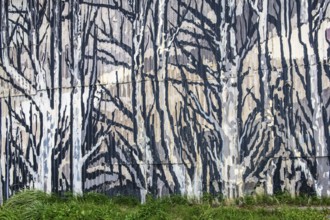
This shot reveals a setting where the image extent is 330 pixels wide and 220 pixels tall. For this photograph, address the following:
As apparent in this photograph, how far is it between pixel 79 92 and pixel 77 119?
1.78ft

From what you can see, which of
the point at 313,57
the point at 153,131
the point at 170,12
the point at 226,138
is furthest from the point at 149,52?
the point at 313,57

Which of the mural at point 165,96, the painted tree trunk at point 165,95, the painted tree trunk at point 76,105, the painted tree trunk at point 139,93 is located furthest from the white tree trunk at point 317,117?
the painted tree trunk at point 76,105

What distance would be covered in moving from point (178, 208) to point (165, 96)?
6.97 feet

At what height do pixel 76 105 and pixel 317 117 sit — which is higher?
pixel 76 105

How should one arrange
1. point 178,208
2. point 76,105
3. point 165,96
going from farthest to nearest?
point 76,105, point 165,96, point 178,208

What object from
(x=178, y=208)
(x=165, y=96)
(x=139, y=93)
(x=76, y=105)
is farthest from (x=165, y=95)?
(x=178, y=208)

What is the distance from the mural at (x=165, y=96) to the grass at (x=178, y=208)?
0.20 metres

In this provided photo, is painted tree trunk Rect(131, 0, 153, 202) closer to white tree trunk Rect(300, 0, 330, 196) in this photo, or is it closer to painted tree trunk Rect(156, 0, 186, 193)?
painted tree trunk Rect(156, 0, 186, 193)

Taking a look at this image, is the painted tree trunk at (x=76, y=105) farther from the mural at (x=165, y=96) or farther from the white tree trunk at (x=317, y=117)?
the white tree trunk at (x=317, y=117)

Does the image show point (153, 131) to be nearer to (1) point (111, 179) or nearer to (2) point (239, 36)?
(1) point (111, 179)

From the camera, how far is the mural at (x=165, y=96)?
8.78 metres

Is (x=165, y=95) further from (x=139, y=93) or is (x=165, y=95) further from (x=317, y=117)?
(x=317, y=117)

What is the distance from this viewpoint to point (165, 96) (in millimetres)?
9625

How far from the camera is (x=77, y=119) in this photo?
404 inches
